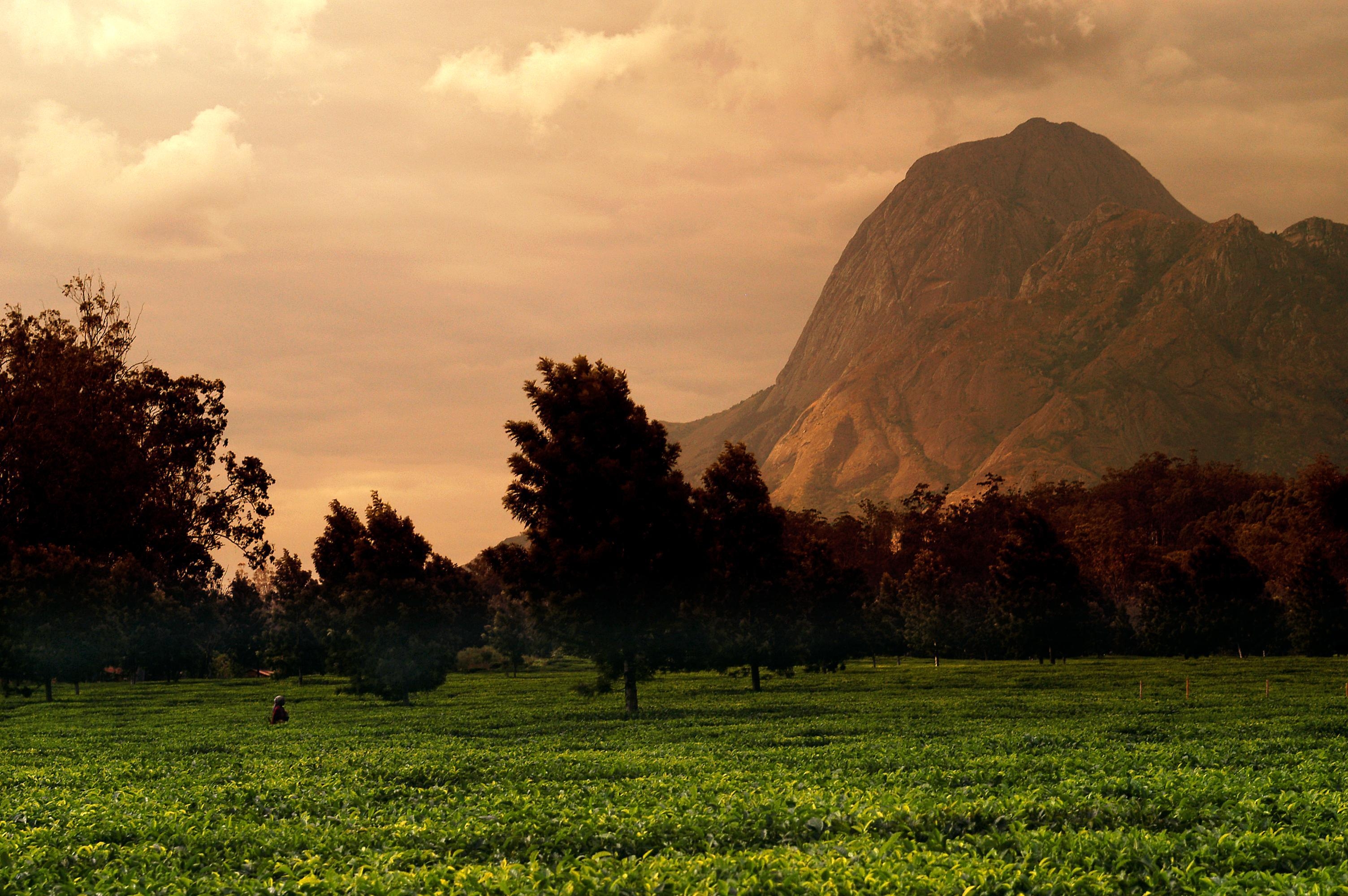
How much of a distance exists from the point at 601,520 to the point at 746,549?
643 inches

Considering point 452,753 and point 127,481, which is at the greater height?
point 127,481

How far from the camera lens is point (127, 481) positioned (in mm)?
72812

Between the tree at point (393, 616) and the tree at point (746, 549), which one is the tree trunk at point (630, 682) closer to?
the tree at point (393, 616)

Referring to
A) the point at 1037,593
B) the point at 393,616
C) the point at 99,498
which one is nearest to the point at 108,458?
the point at 99,498

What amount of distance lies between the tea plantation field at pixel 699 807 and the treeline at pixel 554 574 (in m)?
7.77

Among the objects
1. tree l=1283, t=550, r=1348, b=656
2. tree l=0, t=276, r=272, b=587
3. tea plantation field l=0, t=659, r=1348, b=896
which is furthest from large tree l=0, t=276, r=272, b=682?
tree l=1283, t=550, r=1348, b=656

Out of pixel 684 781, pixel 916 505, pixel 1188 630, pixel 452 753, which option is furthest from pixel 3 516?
pixel 916 505

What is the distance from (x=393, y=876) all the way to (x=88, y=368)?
72996 millimetres

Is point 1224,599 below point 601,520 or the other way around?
below

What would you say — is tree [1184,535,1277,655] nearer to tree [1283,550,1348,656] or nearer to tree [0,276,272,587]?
tree [1283,550,1348,656]

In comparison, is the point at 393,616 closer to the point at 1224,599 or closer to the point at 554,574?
the point at 554,574

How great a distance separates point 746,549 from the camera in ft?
180

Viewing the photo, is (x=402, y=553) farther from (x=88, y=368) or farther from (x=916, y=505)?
(x=916, y=505)

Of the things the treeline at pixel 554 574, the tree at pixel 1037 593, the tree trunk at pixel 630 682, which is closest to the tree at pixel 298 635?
the treeline at pixel 554 574
